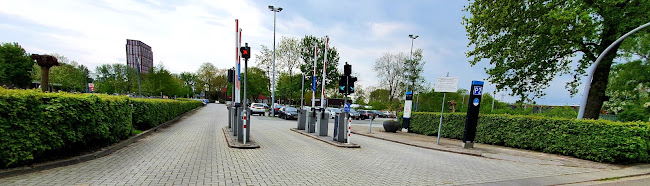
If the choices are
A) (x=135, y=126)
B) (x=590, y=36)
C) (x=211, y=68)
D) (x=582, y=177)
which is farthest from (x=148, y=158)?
(x=211, y=68)

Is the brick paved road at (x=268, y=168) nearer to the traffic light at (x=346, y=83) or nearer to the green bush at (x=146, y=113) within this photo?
the green bush at (x=146, y=113)

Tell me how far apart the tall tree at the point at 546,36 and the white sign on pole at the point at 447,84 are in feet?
13.1

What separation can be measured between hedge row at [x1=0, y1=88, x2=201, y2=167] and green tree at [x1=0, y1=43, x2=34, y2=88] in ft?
156

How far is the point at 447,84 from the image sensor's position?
37.4ft

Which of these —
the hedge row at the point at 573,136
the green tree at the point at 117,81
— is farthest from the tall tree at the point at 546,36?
the green tree at the point at 117,81

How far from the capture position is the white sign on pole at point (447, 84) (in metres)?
11.1

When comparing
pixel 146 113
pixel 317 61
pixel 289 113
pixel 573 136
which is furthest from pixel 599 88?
pixel 317 61

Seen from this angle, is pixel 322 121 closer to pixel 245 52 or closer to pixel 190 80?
pixel 245 52

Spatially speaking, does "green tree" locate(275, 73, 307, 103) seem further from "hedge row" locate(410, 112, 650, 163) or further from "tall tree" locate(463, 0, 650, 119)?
"hedge row" locate(410, 112, 650, 163)

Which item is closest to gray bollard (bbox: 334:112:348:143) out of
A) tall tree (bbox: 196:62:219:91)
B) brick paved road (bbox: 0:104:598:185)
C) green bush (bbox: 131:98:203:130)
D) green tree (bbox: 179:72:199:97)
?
brick paved road (bbox: 0:104:598:185)

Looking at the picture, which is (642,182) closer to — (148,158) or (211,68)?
(148,158)

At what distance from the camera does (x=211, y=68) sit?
8731 centimetres

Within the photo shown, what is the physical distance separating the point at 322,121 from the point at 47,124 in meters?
8.39

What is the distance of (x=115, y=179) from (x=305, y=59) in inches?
1285
